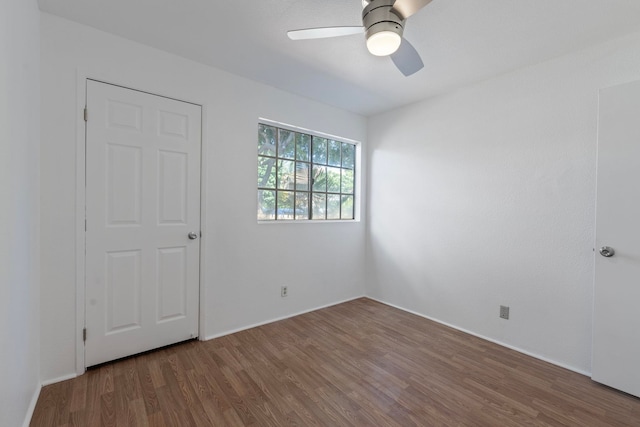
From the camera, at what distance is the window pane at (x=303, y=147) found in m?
3.26

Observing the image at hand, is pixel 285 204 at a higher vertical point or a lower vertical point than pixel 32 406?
higher

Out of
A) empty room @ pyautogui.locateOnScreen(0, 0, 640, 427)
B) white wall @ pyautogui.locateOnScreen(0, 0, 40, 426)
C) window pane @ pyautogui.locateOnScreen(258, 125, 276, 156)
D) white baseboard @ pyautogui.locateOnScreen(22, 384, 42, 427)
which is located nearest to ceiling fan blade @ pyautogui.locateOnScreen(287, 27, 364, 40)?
empty room @ pyautogui.locateOnScreen(0, 0, 640, 427)

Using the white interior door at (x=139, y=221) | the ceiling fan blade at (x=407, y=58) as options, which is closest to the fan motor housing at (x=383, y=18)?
the ceiling fan blade at (x=407, y=58)

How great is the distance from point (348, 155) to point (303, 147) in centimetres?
78

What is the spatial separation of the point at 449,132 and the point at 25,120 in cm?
334

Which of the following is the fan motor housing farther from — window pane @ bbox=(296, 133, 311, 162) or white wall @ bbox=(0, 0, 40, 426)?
window pane @ bbox=(296, 133, 311, 162)

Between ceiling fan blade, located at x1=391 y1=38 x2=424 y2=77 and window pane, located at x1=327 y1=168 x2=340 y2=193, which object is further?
window pane, located at x1=327 y1=168 x2=340 y2=193

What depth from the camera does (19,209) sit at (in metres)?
1.42

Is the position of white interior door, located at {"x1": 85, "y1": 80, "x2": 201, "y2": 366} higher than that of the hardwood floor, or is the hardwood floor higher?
white interior door, located at {"x1": 85, "y1": 80, "x2": 201, "y2": 366}

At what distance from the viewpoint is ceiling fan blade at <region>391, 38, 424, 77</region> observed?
5.49ft

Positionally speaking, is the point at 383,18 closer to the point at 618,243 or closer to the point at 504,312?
the point at 618,243

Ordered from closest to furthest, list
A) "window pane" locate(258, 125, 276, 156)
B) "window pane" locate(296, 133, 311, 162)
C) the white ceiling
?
the white ceiling
"window pane" locate(258, 125, 276, 156)
"window pane" locate(296, 133, 311, 162)

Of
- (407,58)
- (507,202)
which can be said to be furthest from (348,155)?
(407,58)

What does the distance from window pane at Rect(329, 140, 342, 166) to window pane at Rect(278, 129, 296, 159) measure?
1.88 feet
